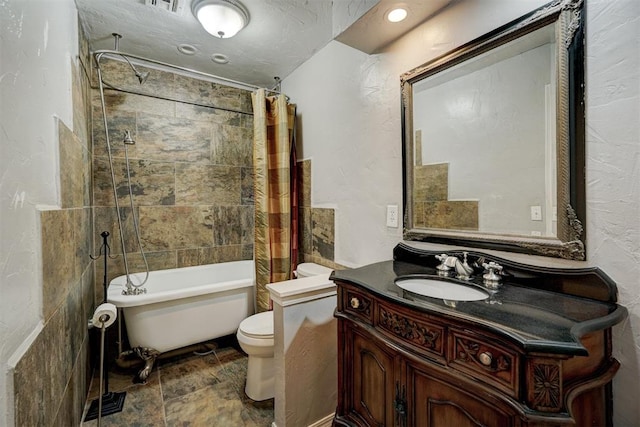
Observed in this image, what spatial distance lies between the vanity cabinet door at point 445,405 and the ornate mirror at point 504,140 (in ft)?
1.94

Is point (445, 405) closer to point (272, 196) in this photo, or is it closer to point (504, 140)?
point (504, 140)

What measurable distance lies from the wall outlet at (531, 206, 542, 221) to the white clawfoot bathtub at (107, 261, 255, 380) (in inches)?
76.6

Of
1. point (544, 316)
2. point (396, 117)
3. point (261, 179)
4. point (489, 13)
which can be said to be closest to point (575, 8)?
point (489, 13)

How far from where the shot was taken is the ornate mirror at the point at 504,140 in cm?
96

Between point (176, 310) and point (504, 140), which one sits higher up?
point (504, 140)

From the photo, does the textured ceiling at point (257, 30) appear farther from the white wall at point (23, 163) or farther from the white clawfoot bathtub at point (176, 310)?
the white clawfoot bathtub at point (176, 310)

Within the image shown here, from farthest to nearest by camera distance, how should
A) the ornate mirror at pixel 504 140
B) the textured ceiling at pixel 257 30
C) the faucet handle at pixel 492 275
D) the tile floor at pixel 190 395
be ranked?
the tile floor at pixel 190 395 < the textured ceiling at pixel 257 30 < the faucet handle at pixel 492 275 < the ornate mirror at pixel 504 140

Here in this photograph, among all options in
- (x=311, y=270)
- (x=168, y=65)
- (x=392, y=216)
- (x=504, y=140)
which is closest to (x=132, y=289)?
(x=311, y=270)

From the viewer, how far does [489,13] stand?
1.18 meters

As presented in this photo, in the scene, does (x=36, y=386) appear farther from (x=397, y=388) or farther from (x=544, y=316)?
(x=544, y=316)

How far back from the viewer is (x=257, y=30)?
194 cm

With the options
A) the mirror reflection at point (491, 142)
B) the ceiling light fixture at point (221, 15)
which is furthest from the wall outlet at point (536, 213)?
the ceiling light fixture at point (221, 15)

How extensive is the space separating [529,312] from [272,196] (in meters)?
1.91

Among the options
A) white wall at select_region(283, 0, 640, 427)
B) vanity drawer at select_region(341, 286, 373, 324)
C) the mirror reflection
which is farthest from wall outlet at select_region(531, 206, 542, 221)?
vanity drawer at select_region(341, 286, 373, 324)
